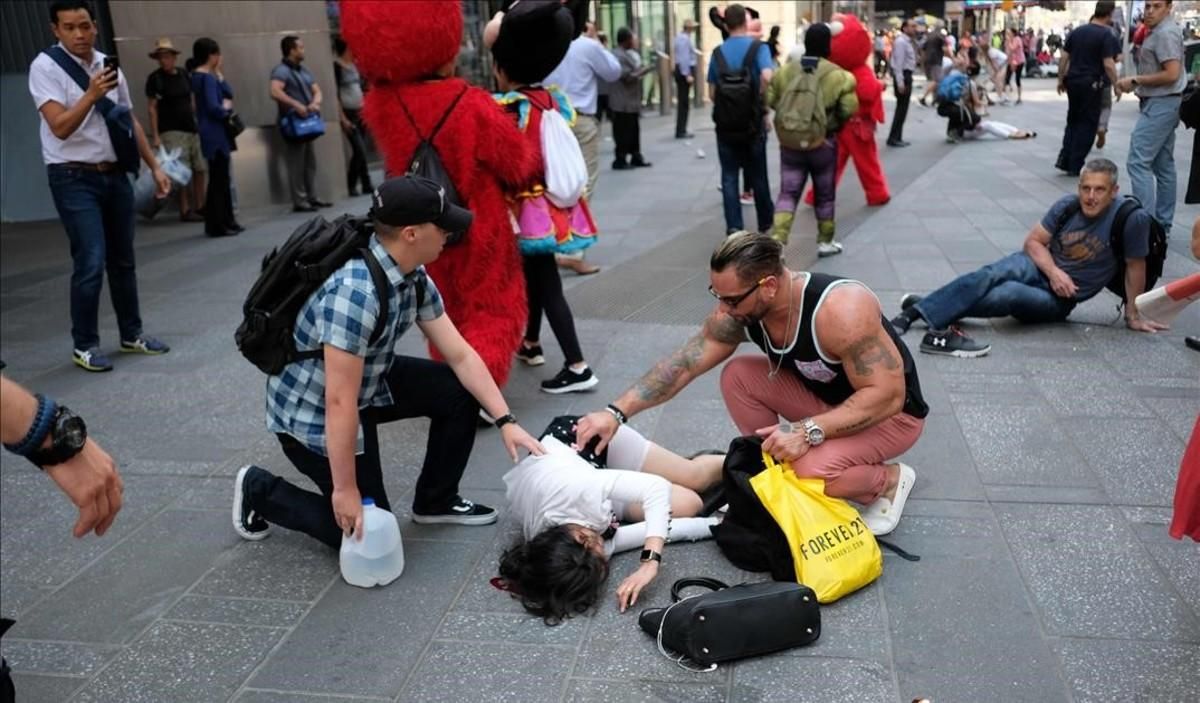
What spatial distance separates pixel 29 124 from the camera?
34.6 ft

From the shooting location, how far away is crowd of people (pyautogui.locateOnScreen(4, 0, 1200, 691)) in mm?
3162

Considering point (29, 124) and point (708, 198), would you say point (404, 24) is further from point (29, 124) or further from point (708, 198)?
point (29, 124)

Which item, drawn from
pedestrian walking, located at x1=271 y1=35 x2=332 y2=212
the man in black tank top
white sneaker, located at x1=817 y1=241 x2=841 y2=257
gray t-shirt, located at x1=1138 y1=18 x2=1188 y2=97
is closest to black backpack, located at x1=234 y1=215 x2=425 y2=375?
the man in black tank top

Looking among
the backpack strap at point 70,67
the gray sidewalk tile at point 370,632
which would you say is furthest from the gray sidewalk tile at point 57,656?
the backpack strap at point 70,67

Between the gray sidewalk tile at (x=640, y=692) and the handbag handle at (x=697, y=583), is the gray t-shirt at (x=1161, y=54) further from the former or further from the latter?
the gray sidewalk tile at (x=640, y=692)

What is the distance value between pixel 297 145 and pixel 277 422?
7900 millimetres

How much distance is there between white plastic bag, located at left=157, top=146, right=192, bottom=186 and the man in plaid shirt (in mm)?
6097

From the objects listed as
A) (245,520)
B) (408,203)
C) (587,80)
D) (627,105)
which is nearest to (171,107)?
(587,80)

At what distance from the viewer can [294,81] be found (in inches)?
402

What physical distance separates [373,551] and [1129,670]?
218cm

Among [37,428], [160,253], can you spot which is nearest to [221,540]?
[37,428]

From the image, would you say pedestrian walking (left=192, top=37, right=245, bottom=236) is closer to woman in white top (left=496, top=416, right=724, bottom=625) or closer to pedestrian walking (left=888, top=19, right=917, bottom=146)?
woman in white top (left=496, top=416, right=724, bottom=625)

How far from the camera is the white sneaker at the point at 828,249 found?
7656 mm

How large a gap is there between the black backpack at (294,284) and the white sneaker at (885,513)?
1.71 m
